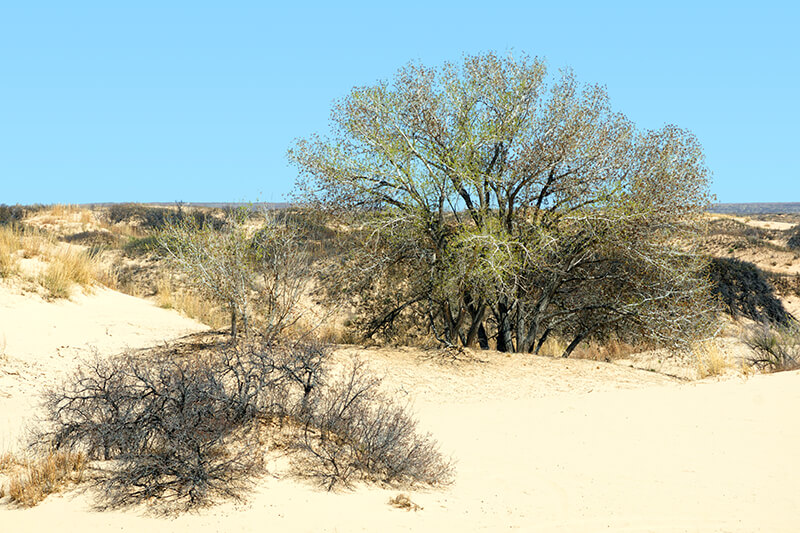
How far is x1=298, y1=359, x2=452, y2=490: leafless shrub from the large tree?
7361 millimetres

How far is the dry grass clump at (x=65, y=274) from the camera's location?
15625 mm

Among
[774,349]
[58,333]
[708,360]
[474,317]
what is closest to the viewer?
[58,333]

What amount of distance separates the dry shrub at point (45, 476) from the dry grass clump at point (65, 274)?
33.3 feet

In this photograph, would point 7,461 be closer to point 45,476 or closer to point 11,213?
point 45,476

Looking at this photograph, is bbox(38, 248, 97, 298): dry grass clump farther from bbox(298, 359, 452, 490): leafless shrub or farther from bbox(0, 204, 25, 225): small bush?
bbox(0, 204, 25, 225): small bush

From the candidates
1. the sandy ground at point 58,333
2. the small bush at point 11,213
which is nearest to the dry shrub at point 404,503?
the sandy ground at point 58,333

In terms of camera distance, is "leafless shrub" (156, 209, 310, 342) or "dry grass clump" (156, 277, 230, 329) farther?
"dry grass clump" (156, 277, 230, 329)

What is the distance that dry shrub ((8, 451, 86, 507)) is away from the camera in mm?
5812

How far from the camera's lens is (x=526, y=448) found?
8680mm

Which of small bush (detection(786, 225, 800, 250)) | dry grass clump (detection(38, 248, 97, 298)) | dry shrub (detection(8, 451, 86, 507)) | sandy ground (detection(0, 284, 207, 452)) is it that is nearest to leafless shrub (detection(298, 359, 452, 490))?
dry shrub (detection(8, 451, 86, 507))

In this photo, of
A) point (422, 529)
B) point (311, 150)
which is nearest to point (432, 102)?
point (311, 150)

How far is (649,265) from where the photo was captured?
15.4m

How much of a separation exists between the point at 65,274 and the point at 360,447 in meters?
11.9

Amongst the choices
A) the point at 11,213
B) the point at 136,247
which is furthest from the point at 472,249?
the point at 11,213
